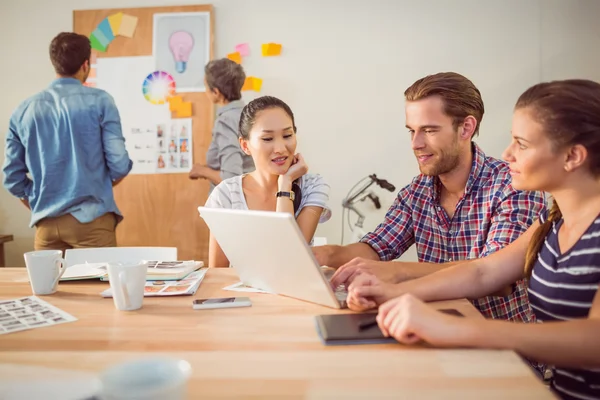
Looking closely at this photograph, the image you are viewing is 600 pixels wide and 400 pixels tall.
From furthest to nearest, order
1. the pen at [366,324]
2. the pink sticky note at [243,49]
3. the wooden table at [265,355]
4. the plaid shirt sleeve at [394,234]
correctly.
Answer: the pink sticky note at [243,49], the plaid shirt sleeve at [394,234], the pen at [366,324], the wooden table at [265,355]

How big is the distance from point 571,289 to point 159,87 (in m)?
3.13

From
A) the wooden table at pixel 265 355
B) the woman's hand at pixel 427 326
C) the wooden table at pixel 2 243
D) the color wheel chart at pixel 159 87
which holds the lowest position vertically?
the wooden table at pixel 2 243

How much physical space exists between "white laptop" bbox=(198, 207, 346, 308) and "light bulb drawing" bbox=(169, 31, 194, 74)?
2.57 meters

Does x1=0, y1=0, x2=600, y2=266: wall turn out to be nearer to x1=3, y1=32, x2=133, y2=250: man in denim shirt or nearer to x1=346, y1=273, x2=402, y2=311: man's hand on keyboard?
x1=3, y1=32, x2=133, y2=250: man in denim shirt

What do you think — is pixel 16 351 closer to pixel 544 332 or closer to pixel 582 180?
pixel 544 332

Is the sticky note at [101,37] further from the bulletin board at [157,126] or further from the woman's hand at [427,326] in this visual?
the woman's hand at [427,326]

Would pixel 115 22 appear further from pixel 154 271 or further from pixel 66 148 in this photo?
pixel 154 271

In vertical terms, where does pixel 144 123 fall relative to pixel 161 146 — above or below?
above

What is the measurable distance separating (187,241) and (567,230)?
2.84m

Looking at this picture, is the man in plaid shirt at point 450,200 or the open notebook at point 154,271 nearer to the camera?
the open notebook at point 154,271

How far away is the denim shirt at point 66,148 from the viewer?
2438mm

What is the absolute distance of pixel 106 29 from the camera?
363 centimetres

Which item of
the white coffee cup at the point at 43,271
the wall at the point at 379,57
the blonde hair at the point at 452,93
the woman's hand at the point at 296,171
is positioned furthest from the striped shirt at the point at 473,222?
the wall at the point at 379,57

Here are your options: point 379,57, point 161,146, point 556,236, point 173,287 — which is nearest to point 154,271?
point 173,287
